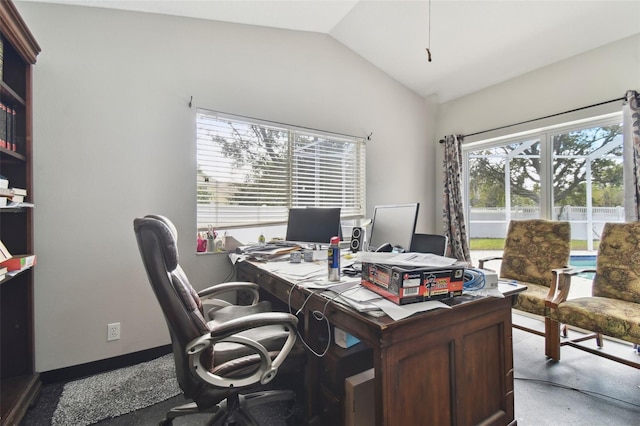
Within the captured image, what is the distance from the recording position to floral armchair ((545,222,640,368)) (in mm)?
1670

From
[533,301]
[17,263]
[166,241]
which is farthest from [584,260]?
[17,263]

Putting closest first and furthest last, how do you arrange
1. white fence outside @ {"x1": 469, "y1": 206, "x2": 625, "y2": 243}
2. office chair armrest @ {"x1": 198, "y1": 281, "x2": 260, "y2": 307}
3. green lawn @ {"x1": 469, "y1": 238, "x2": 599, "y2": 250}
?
office chair armrest @ {"x1": 198, "y1": 281, "x2": 260, "y2": 307} < white fence outside @ {"x1": 469, "y1": 206, "x2": 625, "y2": 243} < green lawn @ {"x1": 469, "y1": 238, "x2": 599, "y2": 250}

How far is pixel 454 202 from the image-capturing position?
3.35 m

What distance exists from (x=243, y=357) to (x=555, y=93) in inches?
136

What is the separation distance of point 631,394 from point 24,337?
12.1ft

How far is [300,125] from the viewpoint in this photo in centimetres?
276

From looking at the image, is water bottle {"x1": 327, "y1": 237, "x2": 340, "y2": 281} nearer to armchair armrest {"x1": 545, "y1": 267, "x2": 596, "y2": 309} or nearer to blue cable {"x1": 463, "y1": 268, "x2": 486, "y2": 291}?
blue cable {"x1": 463, "y1": 268, "x2": 486, "y2": 291}

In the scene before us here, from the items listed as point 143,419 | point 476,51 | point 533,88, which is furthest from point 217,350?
point 533,88

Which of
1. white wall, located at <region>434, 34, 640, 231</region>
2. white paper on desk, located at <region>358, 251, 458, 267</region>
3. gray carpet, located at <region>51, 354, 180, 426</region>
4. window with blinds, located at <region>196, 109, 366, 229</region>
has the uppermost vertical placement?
white wall, located at <region>434, 34, 640, 231</region>

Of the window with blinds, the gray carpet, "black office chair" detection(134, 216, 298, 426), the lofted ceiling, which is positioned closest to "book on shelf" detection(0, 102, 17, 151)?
the lofted ceiling

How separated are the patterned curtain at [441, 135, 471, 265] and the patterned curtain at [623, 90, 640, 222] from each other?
1.35 m

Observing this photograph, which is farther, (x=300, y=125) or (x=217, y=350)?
(x=300, y=125)

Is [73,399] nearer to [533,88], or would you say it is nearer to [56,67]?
[56,67]

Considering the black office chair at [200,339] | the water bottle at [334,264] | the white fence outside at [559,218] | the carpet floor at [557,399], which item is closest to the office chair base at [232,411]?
the black office chair at [200,339]
